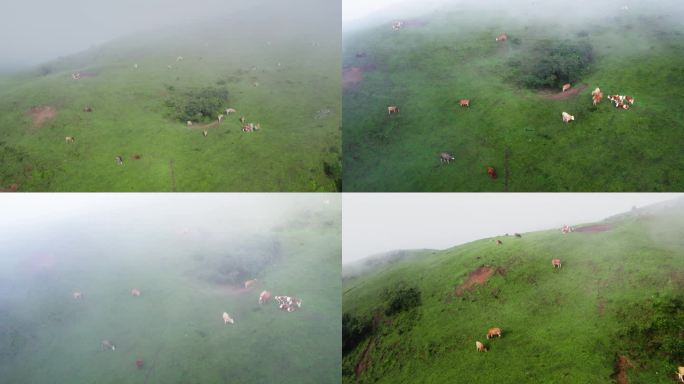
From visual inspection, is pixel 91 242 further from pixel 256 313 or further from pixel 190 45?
pixel 190 45

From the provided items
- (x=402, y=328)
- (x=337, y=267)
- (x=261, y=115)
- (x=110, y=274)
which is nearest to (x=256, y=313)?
(x=337, y=267)

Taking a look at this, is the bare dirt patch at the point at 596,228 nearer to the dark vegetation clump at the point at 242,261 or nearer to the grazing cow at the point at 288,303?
the grazing cow at the point at 288,303

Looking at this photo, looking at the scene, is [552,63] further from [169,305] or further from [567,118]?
[169,305]

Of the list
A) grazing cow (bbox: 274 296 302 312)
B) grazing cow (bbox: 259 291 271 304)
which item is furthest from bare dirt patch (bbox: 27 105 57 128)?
grazing cow (bbox: 274 296 302 312)

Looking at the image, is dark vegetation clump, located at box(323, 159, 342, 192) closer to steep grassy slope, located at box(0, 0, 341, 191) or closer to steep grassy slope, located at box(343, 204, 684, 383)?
steep grassy slope, located at box(0, 0, 341, 191)

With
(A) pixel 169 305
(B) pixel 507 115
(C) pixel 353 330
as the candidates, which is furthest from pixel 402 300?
(B) pixel 507 115

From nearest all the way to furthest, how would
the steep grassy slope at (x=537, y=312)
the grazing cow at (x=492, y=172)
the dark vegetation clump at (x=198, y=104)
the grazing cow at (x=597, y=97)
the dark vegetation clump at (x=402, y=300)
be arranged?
the steep grassy slope at (x=537, y=312)
the dark vegetation clump at (x=402, y=300)
the grazing cow at (x=492, y=172)
the grazing cow at (x=597, y=97)
the dark vegetation clump at (x=198, y=104)

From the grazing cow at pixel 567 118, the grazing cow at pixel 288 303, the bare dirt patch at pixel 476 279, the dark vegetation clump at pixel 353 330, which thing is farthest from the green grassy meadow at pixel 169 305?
the grazing cow at pixel 567 118
